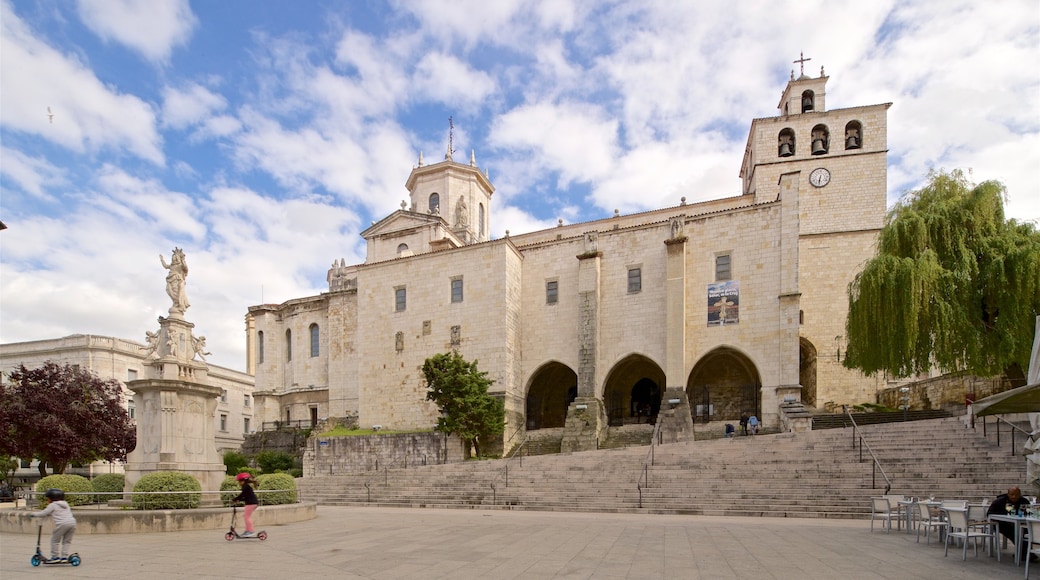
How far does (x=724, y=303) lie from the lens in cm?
2717

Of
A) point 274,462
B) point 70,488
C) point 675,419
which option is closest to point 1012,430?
point 675,419

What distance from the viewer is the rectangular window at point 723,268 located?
90.1ft

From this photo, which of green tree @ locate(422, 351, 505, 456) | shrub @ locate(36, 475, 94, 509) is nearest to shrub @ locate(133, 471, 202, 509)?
shrub @ locate(36, 475, 94, 509)

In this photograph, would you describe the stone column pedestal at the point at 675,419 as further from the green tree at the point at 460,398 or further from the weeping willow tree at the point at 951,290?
the green tree at the point at 460,398

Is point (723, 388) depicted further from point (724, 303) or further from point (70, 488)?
point (70, 488)

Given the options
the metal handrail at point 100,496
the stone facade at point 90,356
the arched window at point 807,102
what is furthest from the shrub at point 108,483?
the arched window at point 807,102

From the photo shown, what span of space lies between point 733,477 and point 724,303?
11921mm

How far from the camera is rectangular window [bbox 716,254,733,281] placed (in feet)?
90.1

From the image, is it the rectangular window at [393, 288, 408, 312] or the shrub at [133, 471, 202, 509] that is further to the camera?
the rectangular window at [393, 288, 408, 312]

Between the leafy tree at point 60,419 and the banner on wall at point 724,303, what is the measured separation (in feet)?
84.2

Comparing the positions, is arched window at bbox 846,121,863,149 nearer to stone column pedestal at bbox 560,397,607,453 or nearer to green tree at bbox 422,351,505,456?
stone column pedestal at bbox 560,397,607,453

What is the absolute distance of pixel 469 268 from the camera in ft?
104

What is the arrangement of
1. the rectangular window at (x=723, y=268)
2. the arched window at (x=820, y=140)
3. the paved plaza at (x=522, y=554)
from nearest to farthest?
the paved plaza at (x=522, y=554)
the rectangular window at (x=723, y=268)
the arched window at (x=820, y=140)

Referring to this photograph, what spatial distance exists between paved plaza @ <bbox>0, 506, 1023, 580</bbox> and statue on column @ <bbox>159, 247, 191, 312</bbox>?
5127 millimetres
